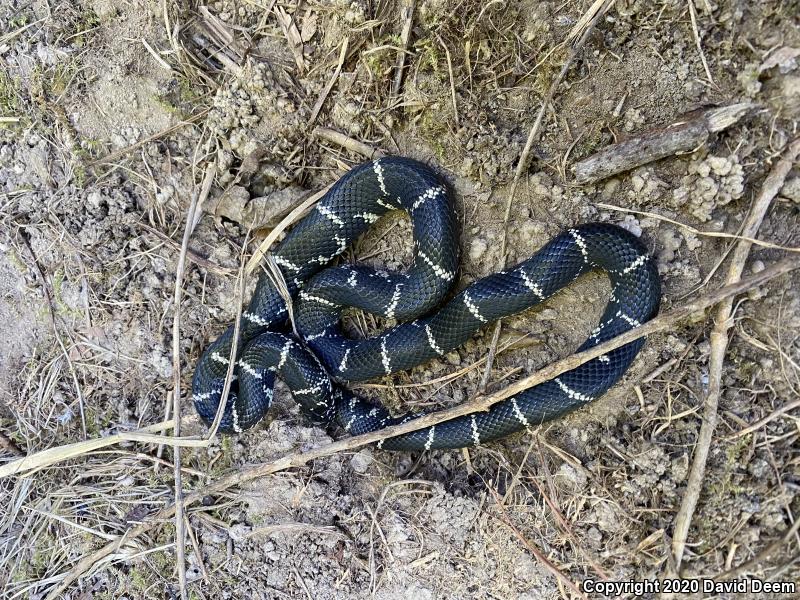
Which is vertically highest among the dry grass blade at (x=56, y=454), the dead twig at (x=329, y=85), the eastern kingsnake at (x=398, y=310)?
the dead twig at (x=329, y=85)

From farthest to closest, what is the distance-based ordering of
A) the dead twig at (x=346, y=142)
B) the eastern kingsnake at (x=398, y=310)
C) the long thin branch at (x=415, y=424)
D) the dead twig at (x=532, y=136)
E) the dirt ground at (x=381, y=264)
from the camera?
1. the dead twig at (x=346, y=142)
2. the eastern kingsnake at (x=398, y=310)
3. the dead twig at (x=532, y=136)
4. the dirt ground at (x=381, y=264)
5. the long thin branch at (x=415, y=424)

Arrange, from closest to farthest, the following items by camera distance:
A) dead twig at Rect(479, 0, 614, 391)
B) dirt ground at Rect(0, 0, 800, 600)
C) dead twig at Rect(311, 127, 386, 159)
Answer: dirt ground at Rect(0, 0, 800, 600), dead twig at Rect(479, 0, 614, 391), dead twig at Rect(311, 127, 386, 159)

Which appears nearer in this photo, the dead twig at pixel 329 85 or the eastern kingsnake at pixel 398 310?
the eastern kingsnake at pixel 398 310

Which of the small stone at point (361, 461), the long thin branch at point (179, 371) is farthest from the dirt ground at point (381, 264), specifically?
the long thin branch at point (179, 371)

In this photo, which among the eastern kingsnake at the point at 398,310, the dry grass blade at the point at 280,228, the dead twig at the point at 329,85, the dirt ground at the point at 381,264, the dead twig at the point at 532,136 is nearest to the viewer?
the dirt ground at the point at 381,264

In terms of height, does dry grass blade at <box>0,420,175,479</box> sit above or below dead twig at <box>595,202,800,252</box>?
below

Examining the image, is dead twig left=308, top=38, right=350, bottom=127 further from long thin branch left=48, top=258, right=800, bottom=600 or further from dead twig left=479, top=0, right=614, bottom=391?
long thin branch left=48, top=258, right=800, bottom=600

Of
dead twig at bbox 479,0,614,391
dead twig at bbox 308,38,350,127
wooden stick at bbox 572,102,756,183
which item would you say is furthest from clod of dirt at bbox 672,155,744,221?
dead twig at bbox 308,38,350,127

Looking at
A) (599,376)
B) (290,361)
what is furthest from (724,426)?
(290,361)

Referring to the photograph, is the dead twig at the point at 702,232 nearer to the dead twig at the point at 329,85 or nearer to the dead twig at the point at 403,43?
the dead twig at the point at 403,43
